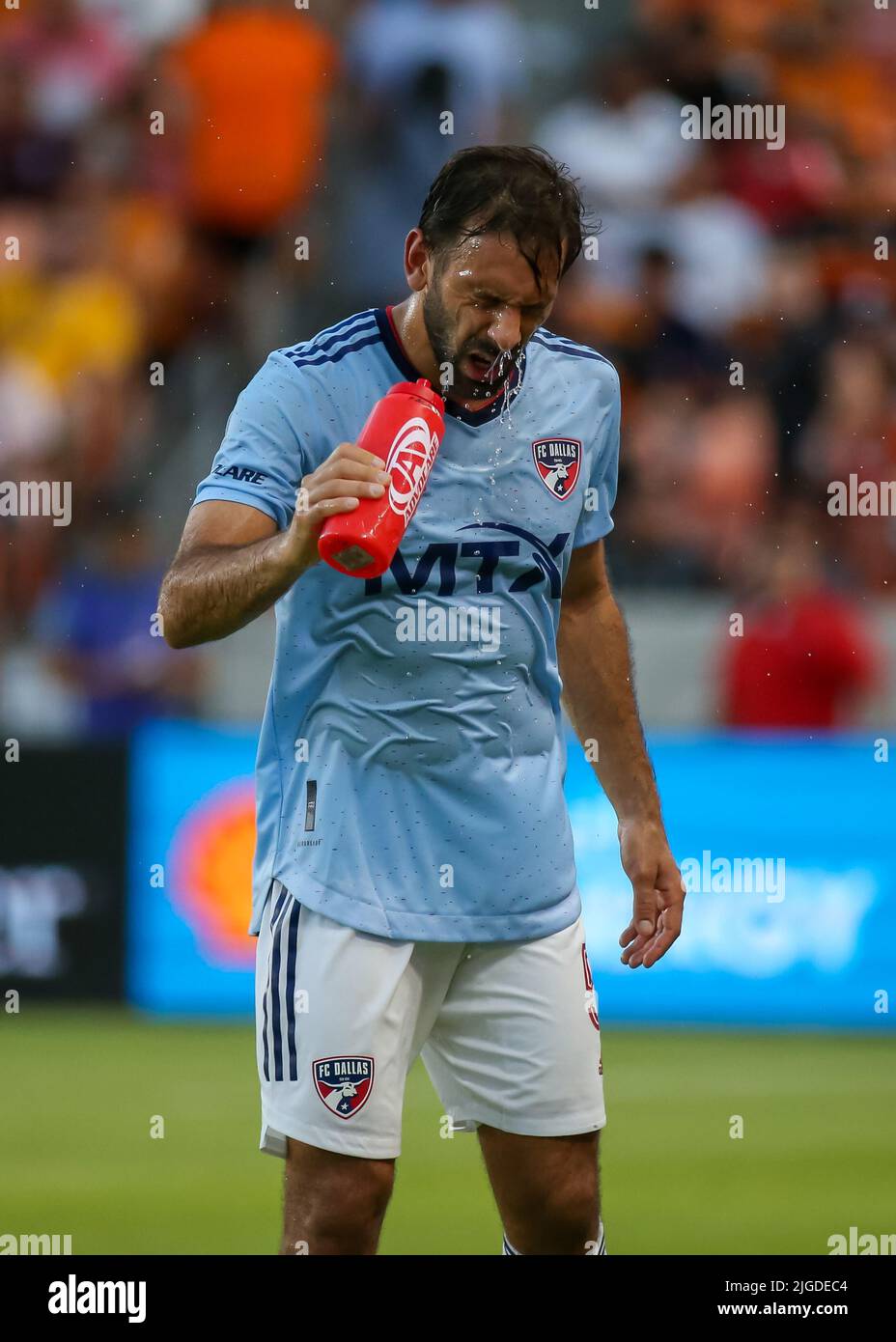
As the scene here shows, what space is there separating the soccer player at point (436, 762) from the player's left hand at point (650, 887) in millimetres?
191

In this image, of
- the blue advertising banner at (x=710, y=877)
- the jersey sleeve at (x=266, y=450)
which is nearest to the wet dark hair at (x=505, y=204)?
the jersey sleeve at (x=266, y=450)

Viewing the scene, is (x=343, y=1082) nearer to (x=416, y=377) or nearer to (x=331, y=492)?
(x=331, y=492)

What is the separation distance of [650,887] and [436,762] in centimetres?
58

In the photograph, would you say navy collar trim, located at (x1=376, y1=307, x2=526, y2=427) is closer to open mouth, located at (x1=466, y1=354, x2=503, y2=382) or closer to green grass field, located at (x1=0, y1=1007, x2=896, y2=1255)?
open mouth, located at (x1=466, y1=354, x2=503, y2=382)

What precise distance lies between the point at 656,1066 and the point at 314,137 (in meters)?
5.13

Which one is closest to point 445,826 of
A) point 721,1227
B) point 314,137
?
point 721,1227

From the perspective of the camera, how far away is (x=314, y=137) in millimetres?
10914

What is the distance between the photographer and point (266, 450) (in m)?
3.61

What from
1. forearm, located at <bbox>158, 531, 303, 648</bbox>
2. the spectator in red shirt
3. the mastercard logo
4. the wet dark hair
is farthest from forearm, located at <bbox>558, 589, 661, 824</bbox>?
the spectator in red shirt

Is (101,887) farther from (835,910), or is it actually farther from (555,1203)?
(555,1203)

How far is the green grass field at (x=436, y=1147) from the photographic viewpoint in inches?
230

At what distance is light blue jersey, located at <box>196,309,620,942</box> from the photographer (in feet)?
12.0

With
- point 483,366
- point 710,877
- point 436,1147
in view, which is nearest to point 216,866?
point 710,877
